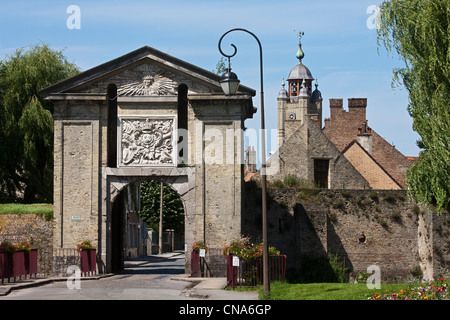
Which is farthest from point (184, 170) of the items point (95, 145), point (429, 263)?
point (429, 263)

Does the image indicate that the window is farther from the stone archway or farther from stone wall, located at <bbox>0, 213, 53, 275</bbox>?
stone wall, located at <bbox>0, 213, 53, 275</bbox>

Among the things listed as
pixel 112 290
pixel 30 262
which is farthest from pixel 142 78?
pixel 112 290

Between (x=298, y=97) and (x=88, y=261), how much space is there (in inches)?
4528

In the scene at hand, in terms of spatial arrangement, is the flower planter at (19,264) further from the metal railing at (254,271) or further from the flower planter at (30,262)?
the metal railing at (254,271)

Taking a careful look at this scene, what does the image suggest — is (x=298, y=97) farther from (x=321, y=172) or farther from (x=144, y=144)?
(x=144, y=144)

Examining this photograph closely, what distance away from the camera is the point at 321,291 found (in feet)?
62.2

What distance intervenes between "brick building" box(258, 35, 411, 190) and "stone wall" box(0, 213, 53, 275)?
15193mm

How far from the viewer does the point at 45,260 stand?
26938 mm

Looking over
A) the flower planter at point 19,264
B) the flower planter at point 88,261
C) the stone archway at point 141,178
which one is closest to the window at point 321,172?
the stone archway at point 141,178

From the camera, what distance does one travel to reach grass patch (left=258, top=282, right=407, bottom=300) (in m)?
17.7

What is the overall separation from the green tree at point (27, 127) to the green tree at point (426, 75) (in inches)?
634
